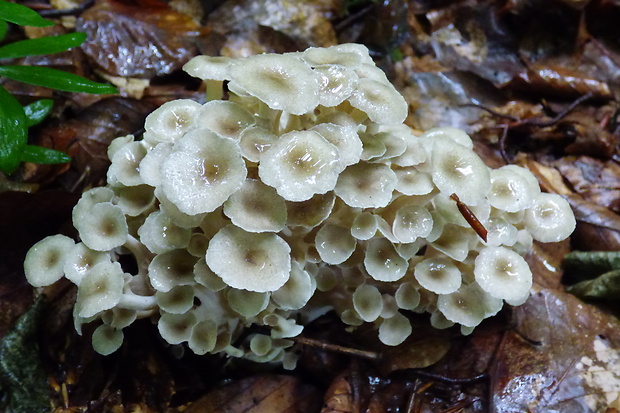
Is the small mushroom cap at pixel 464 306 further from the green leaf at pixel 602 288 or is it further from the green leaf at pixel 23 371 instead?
the green leaf at pixel 23 371

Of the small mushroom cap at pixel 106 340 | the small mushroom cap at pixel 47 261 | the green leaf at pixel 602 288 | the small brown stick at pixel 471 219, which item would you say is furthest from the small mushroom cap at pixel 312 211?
the green leaf at pixel 602 288

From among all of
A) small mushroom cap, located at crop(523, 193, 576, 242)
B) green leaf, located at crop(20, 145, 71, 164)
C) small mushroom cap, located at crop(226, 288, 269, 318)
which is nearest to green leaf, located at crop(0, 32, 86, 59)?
green leaf, located at crop(20, 145, 71, 164)

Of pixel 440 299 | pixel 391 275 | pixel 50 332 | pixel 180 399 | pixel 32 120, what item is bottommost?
pixel 180 399

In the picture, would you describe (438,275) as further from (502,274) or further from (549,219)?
(549,219)

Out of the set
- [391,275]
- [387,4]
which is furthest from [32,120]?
[387,4]

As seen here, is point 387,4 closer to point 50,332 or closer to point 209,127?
point 209,127

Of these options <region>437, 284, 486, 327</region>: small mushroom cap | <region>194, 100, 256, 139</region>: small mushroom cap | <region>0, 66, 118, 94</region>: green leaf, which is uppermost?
<region>0, 66, 118, 94</region>: green leaf

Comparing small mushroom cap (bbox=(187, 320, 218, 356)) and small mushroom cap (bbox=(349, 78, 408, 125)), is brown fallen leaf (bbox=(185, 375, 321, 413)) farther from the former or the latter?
small mushroom cap (bbox=(349, 78, 408, 125))
